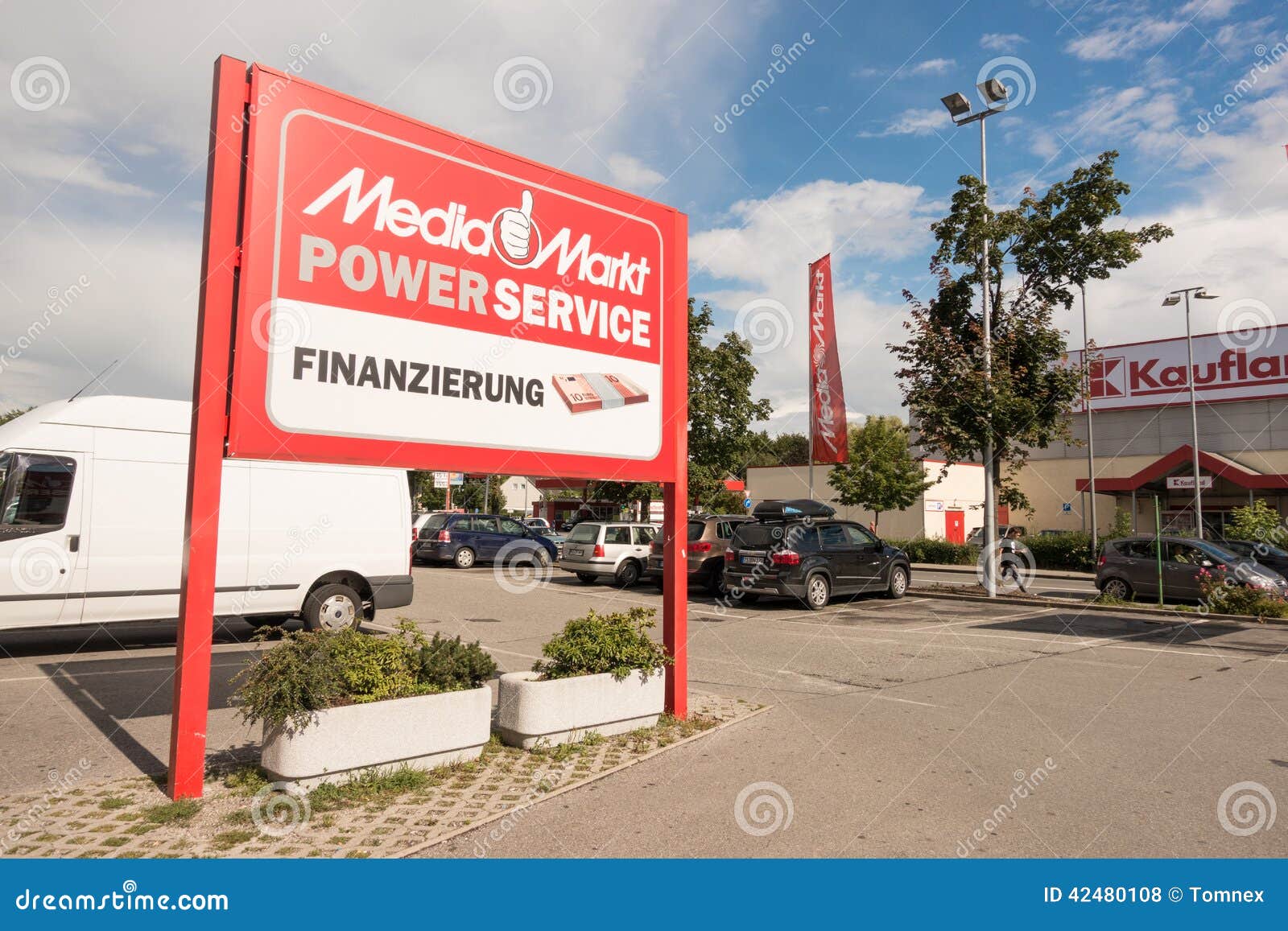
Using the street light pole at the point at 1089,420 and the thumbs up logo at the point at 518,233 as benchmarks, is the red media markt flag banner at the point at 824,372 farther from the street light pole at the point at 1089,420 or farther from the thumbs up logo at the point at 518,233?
the thumbs up logo at the point at 518,233

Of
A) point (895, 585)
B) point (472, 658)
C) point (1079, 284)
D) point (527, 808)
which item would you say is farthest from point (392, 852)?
point (1079, 284)

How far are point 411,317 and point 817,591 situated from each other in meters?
11.5

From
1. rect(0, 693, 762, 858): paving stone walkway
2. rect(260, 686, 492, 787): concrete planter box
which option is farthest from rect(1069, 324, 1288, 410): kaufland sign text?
rect(0, 693, 762, 858): paving stone walkway

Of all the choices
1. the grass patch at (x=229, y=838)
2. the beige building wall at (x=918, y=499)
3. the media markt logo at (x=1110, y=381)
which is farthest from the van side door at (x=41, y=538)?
the media markt logo at (x=1110, y=381)

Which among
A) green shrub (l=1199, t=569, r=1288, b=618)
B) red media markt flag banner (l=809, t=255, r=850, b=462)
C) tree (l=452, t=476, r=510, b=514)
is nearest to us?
green shrub (l=1199, t=569, r=1288, b=618)

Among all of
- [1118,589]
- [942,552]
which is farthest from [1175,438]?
[1118,589]

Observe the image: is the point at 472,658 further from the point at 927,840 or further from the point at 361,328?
the point at 927,840

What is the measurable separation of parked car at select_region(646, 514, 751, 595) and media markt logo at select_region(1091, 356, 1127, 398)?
96.5 feet

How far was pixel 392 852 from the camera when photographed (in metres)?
4.05

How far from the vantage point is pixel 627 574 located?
20828 millimetres

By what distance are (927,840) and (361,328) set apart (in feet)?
15.4

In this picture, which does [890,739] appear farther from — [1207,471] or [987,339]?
[1207,471]

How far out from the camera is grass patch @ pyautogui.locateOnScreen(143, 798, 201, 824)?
4.48 metres

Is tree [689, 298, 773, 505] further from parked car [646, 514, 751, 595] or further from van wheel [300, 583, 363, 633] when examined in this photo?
van wheel [300, 583, 363, 633]
